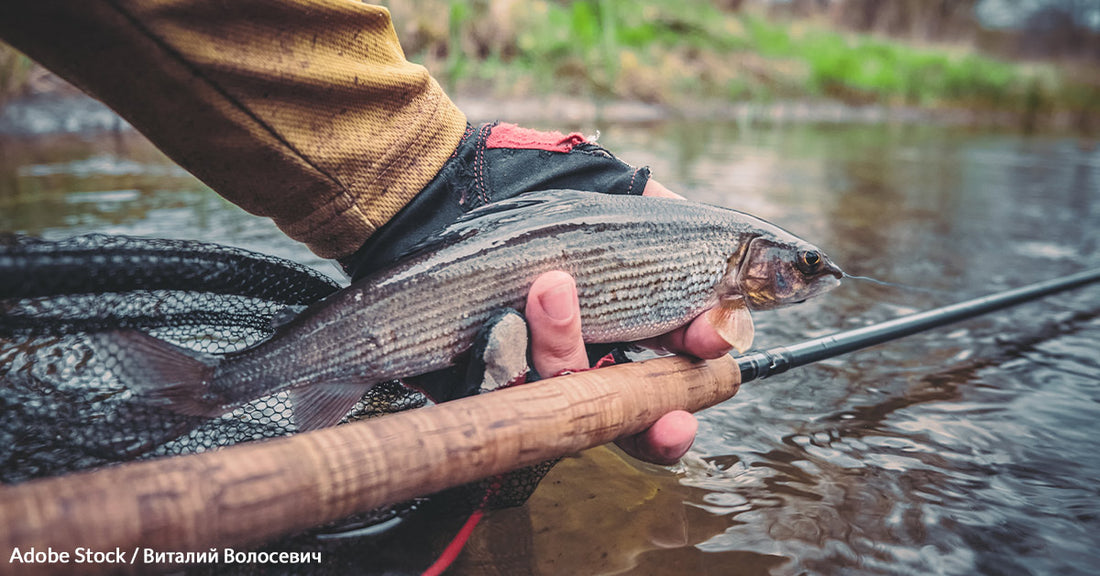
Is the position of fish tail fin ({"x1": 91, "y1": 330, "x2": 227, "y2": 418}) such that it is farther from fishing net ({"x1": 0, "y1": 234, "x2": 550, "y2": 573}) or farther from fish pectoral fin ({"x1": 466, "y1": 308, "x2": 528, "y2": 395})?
fish pectoral fin ({"x1": 466, "y1": 308, "x2": 528, "y2": 395})

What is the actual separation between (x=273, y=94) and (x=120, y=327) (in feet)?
2.42

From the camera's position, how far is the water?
1.83m

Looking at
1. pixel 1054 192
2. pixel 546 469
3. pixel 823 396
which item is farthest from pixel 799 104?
pixel 546 469

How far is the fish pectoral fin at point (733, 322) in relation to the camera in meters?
1.95

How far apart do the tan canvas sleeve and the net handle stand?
86 cm

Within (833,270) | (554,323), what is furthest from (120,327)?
(833,270)

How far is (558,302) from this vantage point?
1762mm

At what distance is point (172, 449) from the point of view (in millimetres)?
1790

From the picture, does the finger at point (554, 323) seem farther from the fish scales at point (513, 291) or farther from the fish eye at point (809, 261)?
the fish eye at point (809, 261)

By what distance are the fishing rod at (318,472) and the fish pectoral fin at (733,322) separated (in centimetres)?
18

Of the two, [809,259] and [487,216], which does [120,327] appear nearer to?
[487,216]

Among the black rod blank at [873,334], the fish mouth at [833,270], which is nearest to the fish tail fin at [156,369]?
the black rod blank at [873,334]

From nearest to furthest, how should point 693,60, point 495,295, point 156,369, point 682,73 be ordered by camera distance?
point 156,369
point 495,295
point 682,73
point 693,60

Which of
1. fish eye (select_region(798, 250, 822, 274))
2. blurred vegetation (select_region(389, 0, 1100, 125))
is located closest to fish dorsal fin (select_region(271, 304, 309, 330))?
fish eye (select_region(798, 250, 822, 274))
